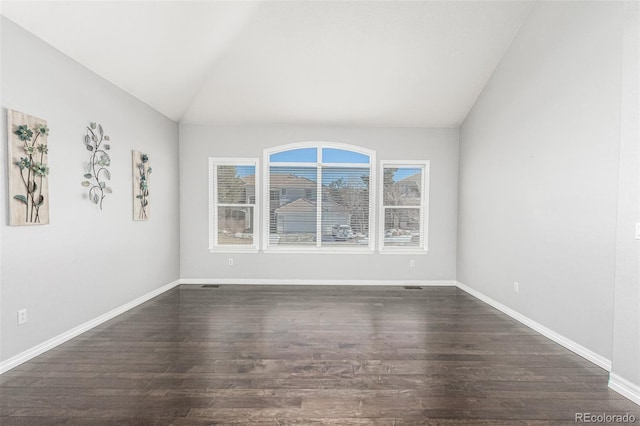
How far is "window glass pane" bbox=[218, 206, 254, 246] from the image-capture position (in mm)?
5363

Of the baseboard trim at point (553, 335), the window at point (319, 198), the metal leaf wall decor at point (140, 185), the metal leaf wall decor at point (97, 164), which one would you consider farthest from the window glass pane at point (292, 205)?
the baseboard trim at point (553, 335)

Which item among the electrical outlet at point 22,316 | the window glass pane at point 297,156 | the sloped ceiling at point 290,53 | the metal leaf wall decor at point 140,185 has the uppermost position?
the sloped ceiling at point 290,53

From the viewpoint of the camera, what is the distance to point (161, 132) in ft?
15.5

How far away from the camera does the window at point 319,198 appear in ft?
17.6

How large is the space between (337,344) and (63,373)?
2.26m

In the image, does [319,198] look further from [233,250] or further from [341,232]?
[233,250]

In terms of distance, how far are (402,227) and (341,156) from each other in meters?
1.64

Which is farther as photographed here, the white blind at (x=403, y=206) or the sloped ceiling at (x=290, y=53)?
the white blind at (x=403, y=206)

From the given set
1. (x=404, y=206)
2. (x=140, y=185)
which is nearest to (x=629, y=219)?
(x=404, y=206)

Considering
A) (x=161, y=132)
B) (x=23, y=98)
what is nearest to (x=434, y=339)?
(x=23, y=98)

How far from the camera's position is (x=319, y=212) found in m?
5.41

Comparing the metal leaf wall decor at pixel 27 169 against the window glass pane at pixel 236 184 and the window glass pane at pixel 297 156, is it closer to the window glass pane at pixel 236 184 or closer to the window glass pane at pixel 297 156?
the window glass pane at pixel 236 184

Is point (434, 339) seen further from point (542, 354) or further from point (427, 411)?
point (427, 411)

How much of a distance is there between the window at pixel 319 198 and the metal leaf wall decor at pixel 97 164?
7.71ft
